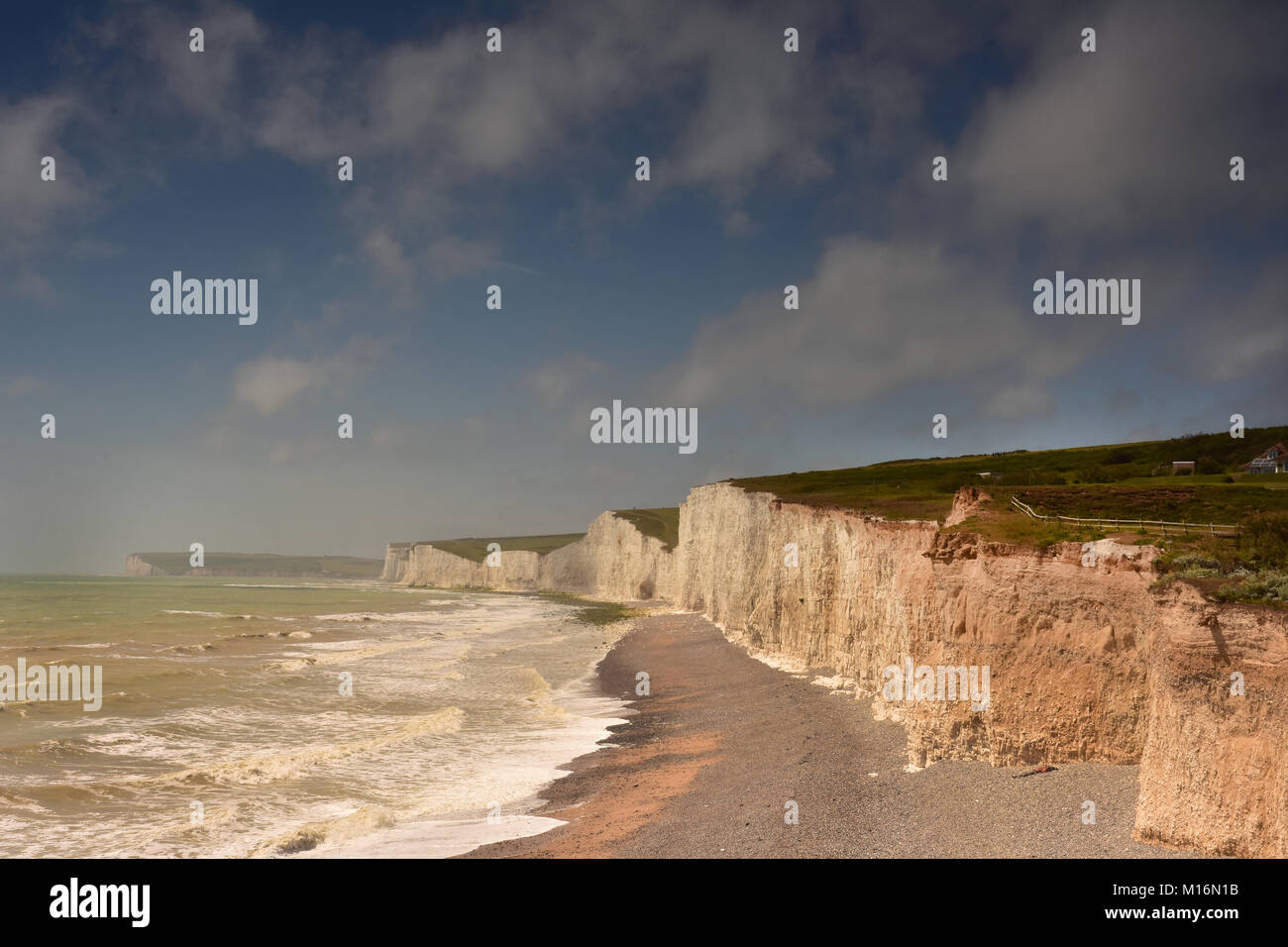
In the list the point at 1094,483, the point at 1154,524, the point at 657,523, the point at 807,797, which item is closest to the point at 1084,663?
the point at 1154,524

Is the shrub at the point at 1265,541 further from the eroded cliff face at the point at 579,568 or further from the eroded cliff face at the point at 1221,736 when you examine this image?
the eroded cliff face at the point at 579,568

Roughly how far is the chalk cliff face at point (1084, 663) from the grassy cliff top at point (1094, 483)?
3.76m

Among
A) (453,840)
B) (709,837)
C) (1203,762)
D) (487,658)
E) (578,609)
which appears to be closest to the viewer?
(1203,762)

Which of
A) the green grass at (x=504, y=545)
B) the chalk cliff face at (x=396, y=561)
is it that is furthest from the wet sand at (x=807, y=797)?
the chalk cliff face at (x=396, y=561)

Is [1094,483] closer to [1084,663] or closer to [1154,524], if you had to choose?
[1154,524]

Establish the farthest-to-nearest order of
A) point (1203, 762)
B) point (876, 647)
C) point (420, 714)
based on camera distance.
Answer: point (420, 714) < point (876, 647) < point (1203, 762)

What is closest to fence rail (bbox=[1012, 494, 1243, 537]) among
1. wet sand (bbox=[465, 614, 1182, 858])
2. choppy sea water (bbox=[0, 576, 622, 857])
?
wet sand (bbox=[465, 614, 1182, 858])

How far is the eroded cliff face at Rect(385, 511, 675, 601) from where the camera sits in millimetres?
96562

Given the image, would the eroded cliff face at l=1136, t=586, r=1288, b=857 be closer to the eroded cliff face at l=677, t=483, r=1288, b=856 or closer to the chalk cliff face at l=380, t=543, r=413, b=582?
the eroded cliff face at l=677, t=483, r=1288, b=856

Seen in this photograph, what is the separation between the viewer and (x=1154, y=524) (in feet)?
47.4

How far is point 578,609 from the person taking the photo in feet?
265

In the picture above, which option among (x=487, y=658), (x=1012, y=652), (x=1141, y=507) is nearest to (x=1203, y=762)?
(x=1012, y=652)
